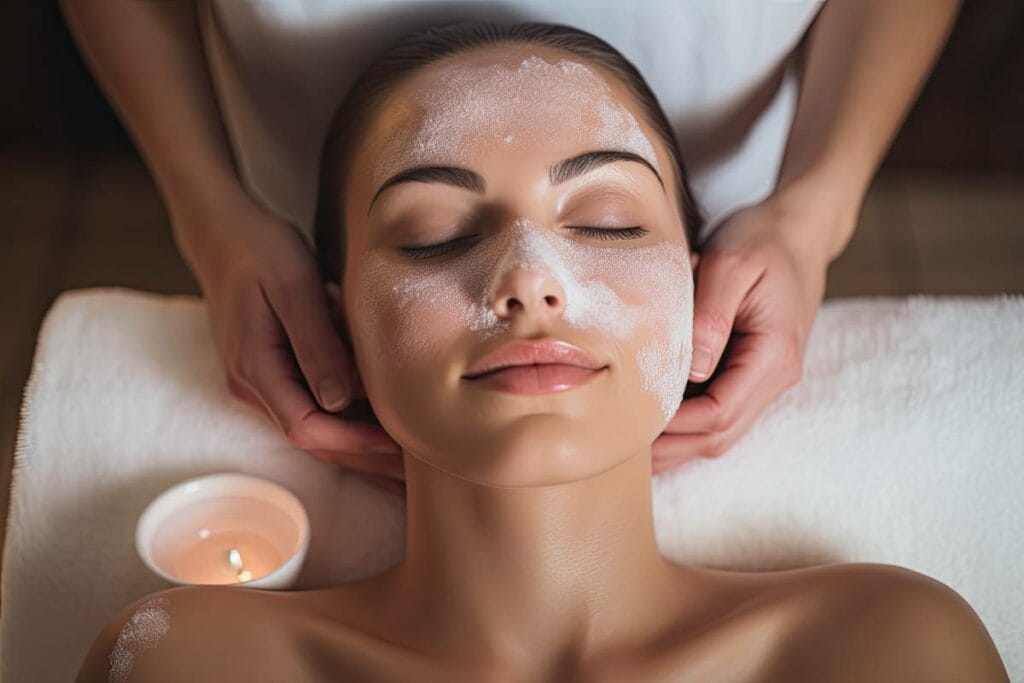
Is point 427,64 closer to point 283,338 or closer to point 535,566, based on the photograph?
point 283,338

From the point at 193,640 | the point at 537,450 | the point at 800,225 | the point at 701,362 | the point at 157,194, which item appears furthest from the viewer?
the point at 157,194

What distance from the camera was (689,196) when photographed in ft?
3.95

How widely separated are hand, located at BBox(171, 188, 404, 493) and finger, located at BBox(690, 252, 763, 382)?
333 mm

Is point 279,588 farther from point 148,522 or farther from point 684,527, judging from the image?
point 684,527

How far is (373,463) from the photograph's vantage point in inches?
47.9

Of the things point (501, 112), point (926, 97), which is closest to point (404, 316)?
point (501, 112)

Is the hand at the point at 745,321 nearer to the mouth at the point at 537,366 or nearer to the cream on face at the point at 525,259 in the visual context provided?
the cream on face at the point at 525,259

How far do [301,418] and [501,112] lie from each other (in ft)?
1.28

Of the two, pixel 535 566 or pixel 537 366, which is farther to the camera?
pixel 535 566

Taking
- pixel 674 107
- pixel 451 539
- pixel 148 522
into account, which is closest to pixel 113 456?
pixel 148 522

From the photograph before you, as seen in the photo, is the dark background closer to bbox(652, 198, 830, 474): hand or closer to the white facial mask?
bbox(652, 198, 830, 474): hand

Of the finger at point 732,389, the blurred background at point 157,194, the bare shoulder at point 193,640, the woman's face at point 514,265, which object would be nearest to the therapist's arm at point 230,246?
the woman's face at point 514,265

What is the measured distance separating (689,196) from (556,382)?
1.26ft

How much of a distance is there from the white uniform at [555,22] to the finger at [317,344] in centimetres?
27
